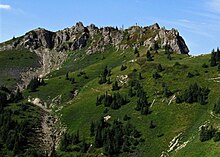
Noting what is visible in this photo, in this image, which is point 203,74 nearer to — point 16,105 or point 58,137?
point 58,137

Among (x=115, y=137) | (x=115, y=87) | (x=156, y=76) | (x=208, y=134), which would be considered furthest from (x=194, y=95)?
(x=115, y=87)

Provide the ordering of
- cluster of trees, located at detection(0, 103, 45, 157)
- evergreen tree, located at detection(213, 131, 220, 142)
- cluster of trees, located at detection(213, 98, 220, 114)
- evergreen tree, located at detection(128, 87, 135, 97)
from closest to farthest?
evergreen tree, located at detection(213, 131, 220, 142) < cluster of trees, located at detection(213, 98, 220, 114) < cluster of trees, located at detection(0, 103, 45, 157) < evergreen tree, located at detection(128, 87, 135, 97)

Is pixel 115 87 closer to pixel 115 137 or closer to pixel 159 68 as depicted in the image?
pixel 159 68

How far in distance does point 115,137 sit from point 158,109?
21.8 meters

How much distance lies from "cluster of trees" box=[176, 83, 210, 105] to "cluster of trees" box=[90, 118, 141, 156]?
2151 cm

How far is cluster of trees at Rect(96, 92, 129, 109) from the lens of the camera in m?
146

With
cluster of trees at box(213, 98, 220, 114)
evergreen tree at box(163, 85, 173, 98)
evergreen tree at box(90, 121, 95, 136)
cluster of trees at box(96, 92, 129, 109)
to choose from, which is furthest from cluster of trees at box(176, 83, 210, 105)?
evergreen tree at box(90, 121, 95, 136)

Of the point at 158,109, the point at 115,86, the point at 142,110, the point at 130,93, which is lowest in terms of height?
the point at 142,110

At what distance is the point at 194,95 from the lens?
12825 cm

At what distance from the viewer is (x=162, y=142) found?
Result: 109688 millimetres

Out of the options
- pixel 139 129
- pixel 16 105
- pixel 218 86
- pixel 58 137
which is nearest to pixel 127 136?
A: pixel 139 129

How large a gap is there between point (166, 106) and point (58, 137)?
40109 mm

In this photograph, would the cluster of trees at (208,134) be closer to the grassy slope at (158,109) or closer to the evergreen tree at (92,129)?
the grassy slope at (158,109)

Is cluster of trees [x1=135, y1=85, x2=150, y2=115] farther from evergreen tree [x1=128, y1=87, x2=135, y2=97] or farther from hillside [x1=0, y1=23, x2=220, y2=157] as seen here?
evergreen tree [x1=128, y1=87, x2=135, y2=97]
